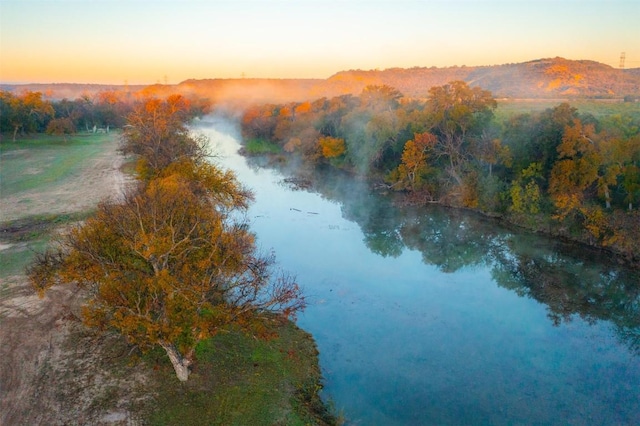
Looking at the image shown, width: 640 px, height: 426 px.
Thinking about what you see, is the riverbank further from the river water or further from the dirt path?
the river water

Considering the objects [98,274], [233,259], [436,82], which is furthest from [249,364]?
[436,82]

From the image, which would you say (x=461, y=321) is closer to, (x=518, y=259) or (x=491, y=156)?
(x=518, y=259)

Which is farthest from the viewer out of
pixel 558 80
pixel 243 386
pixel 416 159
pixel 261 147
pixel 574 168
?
pixel 558 80

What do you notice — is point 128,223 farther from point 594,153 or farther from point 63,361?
point 594,153

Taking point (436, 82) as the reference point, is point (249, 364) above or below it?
below

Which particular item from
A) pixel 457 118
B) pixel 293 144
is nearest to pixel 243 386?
pixel 457 118

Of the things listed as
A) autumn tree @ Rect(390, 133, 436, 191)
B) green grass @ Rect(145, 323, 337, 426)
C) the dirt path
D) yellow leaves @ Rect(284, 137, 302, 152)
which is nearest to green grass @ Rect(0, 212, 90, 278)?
the dirt path
